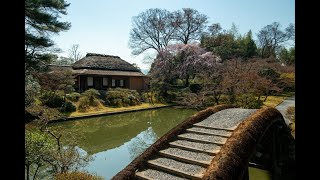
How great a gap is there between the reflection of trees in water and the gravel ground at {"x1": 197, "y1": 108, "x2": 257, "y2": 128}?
422cm

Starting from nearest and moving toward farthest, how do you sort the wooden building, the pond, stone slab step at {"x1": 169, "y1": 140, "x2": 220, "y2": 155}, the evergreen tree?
stone slab step at {"x1": 169, "y1": 140, "x2": 220, "y2": 155}
the pond
the wooden building
the evergreen tree

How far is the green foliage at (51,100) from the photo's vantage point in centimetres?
2081

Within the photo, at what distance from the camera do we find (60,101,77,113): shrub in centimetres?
2088

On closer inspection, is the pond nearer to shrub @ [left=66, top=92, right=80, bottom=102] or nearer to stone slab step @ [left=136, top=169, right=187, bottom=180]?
stone slab step @ [left=136, top=169, right=187, bottom=180]

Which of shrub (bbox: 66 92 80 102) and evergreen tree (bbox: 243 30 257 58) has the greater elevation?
evergreen tree (bbox: 243 30 257 58)

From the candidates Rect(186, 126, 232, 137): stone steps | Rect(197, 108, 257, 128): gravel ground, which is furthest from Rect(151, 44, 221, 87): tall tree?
Rect(186, 126, 232, 137): stone steps

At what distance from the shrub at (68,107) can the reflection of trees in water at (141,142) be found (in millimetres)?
6932

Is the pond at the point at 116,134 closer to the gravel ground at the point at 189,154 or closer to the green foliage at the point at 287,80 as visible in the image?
the gravel ground at the point at 189,154

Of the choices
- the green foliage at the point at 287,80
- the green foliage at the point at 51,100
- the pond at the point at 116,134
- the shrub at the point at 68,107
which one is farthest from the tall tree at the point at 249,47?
the green foliage at the point at 51,100

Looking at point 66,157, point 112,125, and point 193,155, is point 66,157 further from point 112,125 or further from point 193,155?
point 112,125

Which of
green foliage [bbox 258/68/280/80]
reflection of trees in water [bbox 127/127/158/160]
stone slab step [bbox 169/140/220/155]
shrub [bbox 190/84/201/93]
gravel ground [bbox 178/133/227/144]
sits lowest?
reflection of trees in water [bbox 127/127/158/160]

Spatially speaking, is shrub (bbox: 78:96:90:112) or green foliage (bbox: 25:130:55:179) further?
shrub (bbox: 78:96:90:112)
